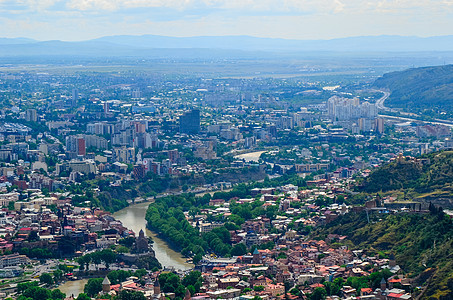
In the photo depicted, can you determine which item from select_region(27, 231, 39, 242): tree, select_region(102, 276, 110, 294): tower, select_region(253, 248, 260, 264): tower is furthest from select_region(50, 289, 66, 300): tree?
select_region(27, 231, 39, 242): tree

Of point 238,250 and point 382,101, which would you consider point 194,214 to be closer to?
point 238,250

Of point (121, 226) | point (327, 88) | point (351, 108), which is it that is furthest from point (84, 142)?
point (327, 88)

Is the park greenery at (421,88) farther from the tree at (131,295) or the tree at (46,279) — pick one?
the tree at (131,295)

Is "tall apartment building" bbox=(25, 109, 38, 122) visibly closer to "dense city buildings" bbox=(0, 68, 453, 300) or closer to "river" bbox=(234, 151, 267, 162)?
"dense city buildings" bbox=(0, 68, 453, 300)

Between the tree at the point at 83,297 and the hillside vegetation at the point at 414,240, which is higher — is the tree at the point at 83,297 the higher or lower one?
the lower one

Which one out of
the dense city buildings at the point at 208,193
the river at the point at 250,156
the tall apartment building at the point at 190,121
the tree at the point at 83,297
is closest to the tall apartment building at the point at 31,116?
the dense city buildings at the point at 208,193

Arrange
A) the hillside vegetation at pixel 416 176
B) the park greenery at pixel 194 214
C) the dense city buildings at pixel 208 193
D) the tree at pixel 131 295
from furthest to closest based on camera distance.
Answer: the hillside vegetation at pixel 416 176 < the park greenery at pixel 194 214 < the dense city buildings at pixel 208 193 < the tree at pixel 131 295
